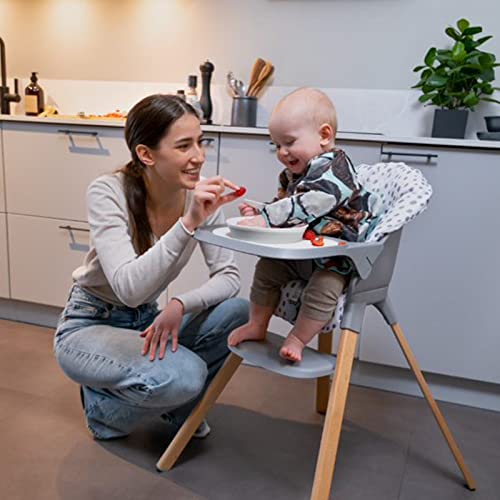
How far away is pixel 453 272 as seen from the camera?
1.86 meters

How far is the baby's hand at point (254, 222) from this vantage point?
1145mm

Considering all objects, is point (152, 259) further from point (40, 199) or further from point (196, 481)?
point (40, 199)

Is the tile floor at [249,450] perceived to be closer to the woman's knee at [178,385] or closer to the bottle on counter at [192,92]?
the woman's knee at [178,385]

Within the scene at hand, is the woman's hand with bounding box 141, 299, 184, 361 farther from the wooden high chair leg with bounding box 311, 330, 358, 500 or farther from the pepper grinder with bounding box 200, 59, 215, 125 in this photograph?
the pepper grinder with bounding box 200, 59, 215, 125

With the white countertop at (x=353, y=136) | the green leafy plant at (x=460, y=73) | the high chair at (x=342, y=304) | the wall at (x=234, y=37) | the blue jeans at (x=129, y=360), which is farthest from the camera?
the wall at (x=234, y=37)

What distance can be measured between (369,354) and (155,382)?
3.02ft

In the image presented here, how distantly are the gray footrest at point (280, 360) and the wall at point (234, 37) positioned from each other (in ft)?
4.52

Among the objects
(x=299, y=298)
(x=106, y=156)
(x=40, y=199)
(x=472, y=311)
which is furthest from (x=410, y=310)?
(x=40, y=199)

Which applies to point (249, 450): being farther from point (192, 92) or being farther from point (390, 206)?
point (192, 92)

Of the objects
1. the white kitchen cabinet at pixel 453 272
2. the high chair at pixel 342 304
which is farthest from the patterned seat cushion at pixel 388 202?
the white kitchen cabinet at pixel 453 272

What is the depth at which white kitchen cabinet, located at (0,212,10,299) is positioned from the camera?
7.91 ft

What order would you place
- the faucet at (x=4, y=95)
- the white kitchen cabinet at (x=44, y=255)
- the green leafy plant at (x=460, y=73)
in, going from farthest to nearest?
the faucet at (x=4, y=95), the white kitchen cabinet at (x=44, y=255), the green leafy plant at (x=460, y=73)

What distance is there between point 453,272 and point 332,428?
0.94 metres

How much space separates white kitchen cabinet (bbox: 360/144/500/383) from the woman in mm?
652
